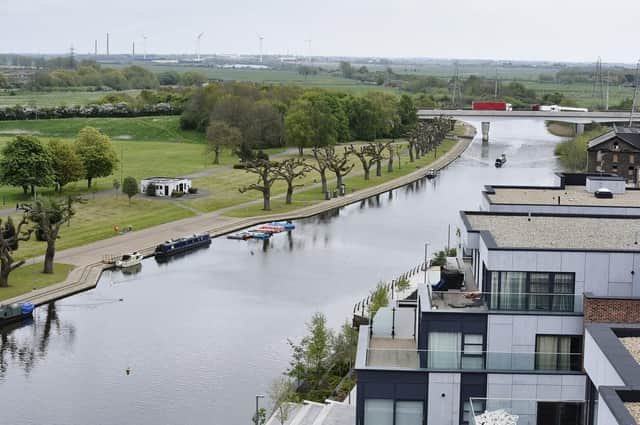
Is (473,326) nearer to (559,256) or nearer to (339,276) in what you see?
(559,256)

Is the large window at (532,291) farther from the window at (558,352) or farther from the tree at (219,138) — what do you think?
the tree at (219,138)

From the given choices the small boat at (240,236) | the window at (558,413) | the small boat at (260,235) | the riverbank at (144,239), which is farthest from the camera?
the small boat at (260,235)

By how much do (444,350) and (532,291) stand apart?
A: 222 centimetres

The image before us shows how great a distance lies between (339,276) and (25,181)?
25665 mm

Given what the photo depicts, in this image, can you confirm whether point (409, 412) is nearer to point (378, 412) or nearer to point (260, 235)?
point (378, 412)

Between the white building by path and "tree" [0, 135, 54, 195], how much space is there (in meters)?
5.67

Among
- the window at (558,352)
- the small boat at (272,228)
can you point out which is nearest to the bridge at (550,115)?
the small boat at (272,228)

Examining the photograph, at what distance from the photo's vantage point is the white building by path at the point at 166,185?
65250mm

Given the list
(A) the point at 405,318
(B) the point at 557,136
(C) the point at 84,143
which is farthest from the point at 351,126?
(A) the point at 405,318

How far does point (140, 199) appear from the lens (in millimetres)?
63656

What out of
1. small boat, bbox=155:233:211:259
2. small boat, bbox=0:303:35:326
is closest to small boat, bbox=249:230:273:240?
small boat, bbox=155:233:211:259

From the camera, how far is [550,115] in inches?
5089

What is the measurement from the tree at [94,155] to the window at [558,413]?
51.1m

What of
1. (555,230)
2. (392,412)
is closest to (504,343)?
(392,412)
